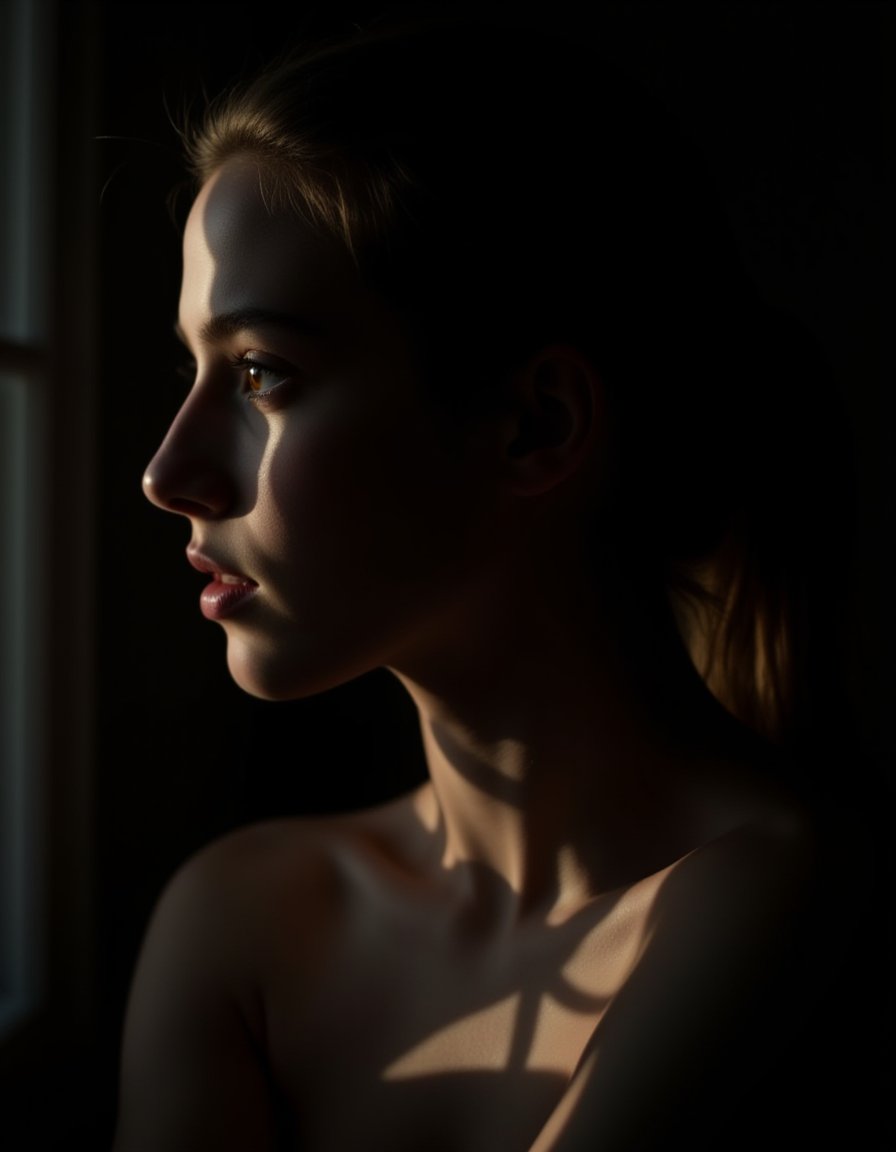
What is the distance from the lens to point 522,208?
82 centimetres

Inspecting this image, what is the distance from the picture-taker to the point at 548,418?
86cm

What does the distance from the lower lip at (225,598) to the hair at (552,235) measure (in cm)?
21

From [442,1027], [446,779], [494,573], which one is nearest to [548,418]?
[494,573]

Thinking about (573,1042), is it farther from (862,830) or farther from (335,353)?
(335,353)

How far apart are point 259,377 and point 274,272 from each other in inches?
3.1

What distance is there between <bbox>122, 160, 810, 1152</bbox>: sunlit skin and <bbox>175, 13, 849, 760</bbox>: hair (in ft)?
0.09

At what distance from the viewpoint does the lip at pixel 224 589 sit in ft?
2.75

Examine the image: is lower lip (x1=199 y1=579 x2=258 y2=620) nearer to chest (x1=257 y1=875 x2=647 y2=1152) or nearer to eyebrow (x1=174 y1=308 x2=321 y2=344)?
eyebrow (x1=174 y1=308 x2=321 y2=344)

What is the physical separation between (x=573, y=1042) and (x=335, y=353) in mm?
536

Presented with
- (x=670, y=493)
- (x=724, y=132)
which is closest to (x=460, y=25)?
(x=670, y=493)

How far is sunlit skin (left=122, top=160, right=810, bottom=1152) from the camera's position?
0.80m

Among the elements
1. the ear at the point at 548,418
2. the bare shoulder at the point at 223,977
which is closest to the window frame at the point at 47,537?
the bare shoulder at the point at 223,977

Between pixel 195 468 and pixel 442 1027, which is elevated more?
pixel 195 468

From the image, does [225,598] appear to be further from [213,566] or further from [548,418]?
[548,418]
